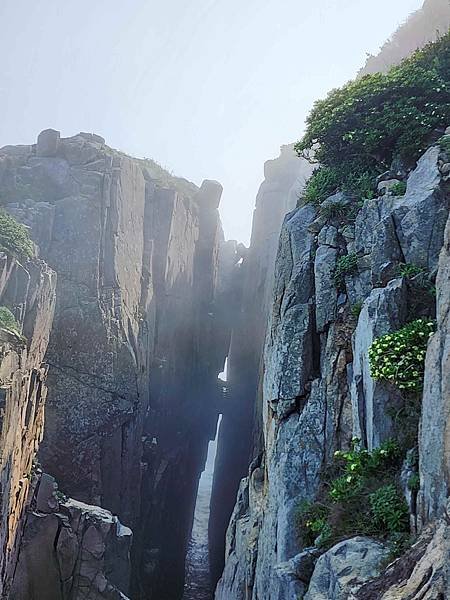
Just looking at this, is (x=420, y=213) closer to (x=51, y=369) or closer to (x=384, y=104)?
(x=384, y=104)

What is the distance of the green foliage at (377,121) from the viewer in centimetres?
1273

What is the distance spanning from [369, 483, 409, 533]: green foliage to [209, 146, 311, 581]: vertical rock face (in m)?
22.7

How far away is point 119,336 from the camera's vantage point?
25.0m

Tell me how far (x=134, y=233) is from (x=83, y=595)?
707 inches

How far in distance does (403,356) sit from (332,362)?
2.82 m

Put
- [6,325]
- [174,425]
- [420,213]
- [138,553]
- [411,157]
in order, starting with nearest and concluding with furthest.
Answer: [420,213] < [411,157] < [6,325] < [138,553] < [174,425]

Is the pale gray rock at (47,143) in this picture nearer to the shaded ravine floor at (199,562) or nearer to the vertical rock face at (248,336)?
the vertical rock face at (248,336)

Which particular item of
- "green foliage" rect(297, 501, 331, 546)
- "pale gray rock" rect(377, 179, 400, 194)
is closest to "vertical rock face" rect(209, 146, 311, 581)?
"pale gray rock" rect(377, 179, 400, 194)

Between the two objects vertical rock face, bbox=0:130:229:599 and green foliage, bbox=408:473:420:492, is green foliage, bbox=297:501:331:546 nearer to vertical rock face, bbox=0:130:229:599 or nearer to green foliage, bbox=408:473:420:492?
green foliage, bbox=408:473:420:492

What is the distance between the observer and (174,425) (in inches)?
1305

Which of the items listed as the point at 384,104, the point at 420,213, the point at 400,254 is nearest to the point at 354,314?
the point at 400,254

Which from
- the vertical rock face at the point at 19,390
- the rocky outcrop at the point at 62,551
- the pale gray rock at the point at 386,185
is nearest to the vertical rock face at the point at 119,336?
the rocky outcrop at the point at 62,551

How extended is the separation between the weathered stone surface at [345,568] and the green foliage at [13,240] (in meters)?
14.6

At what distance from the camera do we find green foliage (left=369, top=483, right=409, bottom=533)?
7047mm
